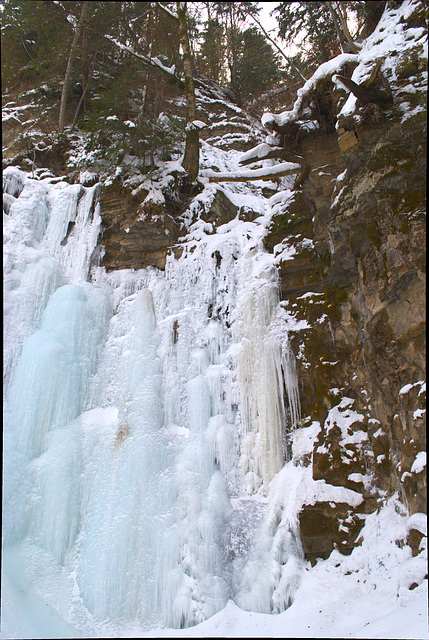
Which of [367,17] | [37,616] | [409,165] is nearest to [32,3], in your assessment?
[367,17]

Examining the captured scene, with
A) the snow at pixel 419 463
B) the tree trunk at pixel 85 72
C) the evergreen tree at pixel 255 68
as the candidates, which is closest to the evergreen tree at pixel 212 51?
the evergreen tree at pixel 255 68

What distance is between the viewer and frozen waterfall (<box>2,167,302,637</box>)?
584 cm

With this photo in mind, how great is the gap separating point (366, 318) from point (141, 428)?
4.07 metres

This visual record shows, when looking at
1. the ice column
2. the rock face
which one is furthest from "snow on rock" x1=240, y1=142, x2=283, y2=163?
the ice column

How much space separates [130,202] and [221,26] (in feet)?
32.3

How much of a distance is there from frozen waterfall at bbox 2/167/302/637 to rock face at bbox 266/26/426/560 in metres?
0.53

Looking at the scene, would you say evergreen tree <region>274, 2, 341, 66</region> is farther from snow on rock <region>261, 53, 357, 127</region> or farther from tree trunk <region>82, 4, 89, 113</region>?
tree trunk <region>82, 4, 89, 113</region>

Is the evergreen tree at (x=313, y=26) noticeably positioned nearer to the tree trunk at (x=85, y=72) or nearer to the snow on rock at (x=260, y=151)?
the snow on rock at (x=260, y=151)

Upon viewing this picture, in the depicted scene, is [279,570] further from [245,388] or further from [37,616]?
[37,616]

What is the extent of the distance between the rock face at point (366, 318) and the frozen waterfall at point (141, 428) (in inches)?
21.1

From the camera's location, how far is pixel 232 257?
8445 millimetres

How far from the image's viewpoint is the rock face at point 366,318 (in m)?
5.17

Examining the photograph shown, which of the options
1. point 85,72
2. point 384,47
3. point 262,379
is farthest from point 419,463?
point 85,72

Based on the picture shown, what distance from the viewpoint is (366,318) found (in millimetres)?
6223
